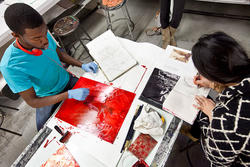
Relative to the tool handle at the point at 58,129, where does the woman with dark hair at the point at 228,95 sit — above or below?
above

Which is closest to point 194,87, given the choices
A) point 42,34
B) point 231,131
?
point 231,131

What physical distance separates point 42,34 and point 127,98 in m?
0.59

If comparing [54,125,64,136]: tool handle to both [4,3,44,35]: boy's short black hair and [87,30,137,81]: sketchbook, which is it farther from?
[4,3,44,35]: boy's short black hair

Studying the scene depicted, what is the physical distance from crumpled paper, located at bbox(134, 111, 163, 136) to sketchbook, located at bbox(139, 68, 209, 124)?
8cm

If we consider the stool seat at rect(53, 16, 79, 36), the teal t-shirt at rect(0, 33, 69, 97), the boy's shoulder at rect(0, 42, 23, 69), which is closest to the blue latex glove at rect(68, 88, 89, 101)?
the teal t-shirt at rect(0, 33, 69, 97)

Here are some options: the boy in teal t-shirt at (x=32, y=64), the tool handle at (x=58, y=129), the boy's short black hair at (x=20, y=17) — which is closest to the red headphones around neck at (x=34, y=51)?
the boy in teal t-shirt at (x=32, y=64)

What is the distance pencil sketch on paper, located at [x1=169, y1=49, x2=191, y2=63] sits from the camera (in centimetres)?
97

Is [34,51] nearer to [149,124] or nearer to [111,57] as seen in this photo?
[111,57]

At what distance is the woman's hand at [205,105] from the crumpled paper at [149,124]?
20 cm

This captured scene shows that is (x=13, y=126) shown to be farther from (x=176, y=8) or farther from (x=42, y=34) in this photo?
(x=176, y=8)

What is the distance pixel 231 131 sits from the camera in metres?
0.60

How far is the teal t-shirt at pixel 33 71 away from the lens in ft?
3.00

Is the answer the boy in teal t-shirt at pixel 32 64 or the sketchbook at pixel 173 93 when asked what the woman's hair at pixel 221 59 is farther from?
the boy in teal t-shirt at pixel 32 64

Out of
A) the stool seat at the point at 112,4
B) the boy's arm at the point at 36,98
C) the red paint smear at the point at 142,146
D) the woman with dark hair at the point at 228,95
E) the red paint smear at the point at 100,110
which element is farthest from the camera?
the stool seat at the point at 112,4
